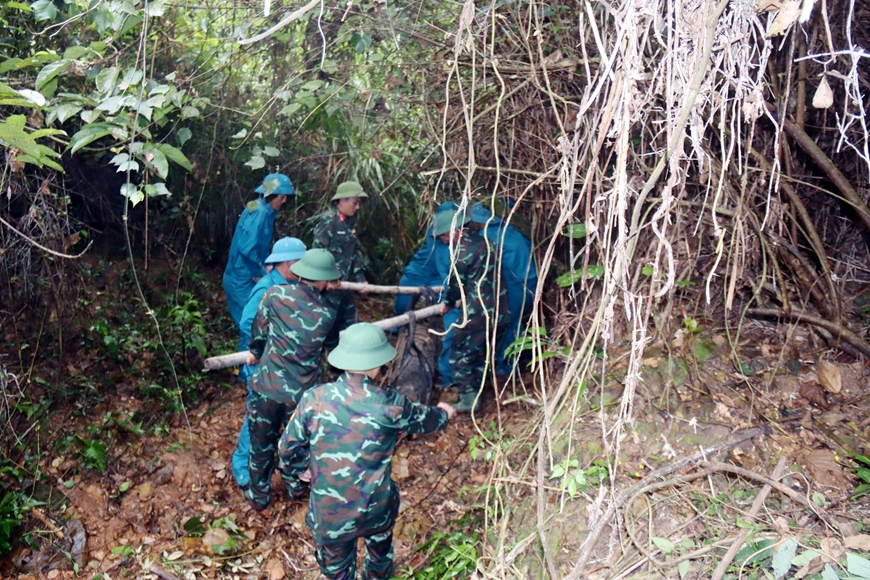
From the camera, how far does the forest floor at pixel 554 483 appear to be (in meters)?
2.84

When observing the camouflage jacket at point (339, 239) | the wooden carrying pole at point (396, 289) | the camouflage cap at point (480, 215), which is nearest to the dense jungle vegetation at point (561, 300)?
the camouflage cap at point (480, 215)

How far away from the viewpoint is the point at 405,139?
298 inches

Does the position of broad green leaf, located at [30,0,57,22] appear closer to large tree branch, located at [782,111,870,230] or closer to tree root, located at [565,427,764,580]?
tree root, located at [565,427,764,580]

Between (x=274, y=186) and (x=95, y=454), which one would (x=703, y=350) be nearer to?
(x=274, y=186)

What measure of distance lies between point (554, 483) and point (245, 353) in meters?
2.58

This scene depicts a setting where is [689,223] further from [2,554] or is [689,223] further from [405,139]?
[2,554]

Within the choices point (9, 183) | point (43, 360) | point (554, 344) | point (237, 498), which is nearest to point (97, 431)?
point (43, 360)

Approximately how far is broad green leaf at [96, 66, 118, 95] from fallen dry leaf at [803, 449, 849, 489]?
12.9 feet

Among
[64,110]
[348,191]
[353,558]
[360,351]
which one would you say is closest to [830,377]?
[360,351]

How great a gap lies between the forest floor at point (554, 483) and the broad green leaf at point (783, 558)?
0.03 m

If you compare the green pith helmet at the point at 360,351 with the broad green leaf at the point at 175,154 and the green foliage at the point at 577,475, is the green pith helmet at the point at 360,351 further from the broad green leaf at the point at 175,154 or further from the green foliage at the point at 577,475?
the broad green leaf at the point at 175,154

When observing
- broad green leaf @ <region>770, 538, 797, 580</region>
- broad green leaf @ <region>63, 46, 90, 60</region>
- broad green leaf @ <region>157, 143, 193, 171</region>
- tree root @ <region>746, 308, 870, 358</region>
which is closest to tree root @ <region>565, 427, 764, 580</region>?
broad green leaf @ <region>770, 538, 797, 580</region>

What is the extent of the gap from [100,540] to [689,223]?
4.40 m

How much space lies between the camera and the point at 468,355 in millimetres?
5672
